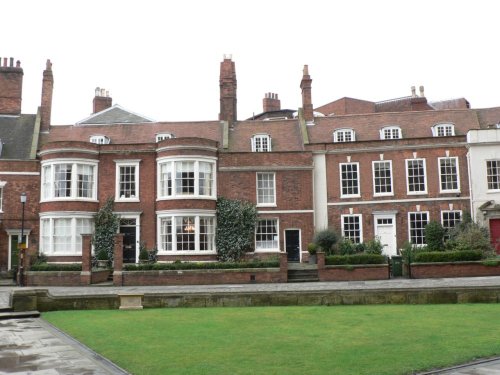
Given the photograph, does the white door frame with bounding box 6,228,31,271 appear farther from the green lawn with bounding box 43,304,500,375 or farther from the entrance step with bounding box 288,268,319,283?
the green lawn with bounding box 43,304,500,375

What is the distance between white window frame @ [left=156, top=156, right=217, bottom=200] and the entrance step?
293 inches

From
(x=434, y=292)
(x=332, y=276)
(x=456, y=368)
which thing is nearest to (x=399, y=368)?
(x=456, y=368)

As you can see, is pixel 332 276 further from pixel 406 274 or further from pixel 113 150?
pixel 113 150

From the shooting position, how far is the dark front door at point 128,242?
32.2m

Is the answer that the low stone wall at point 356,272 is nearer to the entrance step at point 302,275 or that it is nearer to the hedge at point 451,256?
the entrance step at point 302,275

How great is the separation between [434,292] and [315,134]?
20.6m

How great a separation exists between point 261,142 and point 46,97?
15.5m

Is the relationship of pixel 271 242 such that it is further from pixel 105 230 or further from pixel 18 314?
pixel 18 314

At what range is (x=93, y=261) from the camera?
3150 centimetres

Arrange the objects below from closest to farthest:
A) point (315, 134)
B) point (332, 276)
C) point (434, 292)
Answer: point (434, 292)
point (332, 276)
point (315, 134)

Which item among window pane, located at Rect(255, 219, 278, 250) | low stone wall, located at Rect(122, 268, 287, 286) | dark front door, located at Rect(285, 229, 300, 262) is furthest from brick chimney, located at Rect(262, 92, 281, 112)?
low stone wall, located at Rect(122, 268, 287, 286)

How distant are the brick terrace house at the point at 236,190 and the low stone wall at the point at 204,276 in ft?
13.0

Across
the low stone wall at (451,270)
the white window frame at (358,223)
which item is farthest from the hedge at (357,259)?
the white window frame at (358,223)

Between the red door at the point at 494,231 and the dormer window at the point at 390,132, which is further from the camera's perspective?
the dormer window at the point at 390,132
